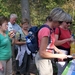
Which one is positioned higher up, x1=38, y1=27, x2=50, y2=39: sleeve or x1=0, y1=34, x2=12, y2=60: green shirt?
x1=38, y1=27, x2=50, y2=39: sleeve

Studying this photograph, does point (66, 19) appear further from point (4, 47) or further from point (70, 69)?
point (4, 47)

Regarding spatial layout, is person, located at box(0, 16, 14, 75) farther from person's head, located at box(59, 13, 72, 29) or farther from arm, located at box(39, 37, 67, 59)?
arm, located at box(39, 37, 67, 59)

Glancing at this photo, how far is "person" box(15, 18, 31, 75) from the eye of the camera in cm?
598

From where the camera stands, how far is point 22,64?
627cm

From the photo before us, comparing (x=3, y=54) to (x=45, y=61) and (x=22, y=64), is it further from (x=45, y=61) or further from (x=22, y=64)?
(x=22, y=64)

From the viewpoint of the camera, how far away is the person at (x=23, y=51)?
5.98 meters

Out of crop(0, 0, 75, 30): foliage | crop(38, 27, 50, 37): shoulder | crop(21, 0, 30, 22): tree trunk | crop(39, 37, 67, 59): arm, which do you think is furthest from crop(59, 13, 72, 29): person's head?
crop(0, 0, 75, 30): foliage

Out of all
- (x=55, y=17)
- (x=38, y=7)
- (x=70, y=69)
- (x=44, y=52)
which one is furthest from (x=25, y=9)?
(x=38, y=7)

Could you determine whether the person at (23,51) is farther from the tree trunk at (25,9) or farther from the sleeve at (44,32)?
the tree trunk at (25,9)

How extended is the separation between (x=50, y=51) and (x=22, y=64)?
2.62 metres

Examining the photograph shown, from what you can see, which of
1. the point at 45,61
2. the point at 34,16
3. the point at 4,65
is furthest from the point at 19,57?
the point at 34,16

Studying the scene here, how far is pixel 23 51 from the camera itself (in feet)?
20.2

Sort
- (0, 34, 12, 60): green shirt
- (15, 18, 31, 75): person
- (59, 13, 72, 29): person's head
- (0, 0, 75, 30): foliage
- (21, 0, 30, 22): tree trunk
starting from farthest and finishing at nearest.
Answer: (0, 0, 75, 30): foliage < (21, 0, 30, 22): tree trunk < (15, 18, 31, 75): person < (0, 34, 12, 60): green shirt < (59, 13, 72, 29): person's head

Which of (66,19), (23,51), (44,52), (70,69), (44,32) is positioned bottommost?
(23,51)
